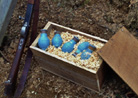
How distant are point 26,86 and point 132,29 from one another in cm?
149

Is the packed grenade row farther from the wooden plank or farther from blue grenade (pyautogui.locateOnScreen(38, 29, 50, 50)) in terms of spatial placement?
the wooden plank

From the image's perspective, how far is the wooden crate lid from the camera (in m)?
1.56

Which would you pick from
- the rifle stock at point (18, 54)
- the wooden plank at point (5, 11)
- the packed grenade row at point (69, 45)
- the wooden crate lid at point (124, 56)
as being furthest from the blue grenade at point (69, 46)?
the wooden plank at point (5, 11)

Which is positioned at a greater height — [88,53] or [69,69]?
[88,53]

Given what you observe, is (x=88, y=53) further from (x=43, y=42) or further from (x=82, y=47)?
(x=43, y=42)

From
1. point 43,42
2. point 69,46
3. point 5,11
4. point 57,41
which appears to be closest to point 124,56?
point 69,46

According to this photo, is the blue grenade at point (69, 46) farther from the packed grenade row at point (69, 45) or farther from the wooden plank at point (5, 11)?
the wooden plank at point (5, 11)

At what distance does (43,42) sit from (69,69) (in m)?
0.40

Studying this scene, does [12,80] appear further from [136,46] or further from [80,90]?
[136,46]

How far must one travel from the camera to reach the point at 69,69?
73.4 inches

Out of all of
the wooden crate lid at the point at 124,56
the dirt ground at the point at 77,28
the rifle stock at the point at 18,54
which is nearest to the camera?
the wooden crate lid at the point at 124,56

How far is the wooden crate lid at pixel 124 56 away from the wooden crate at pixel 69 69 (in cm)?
14

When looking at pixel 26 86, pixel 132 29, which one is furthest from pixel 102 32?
pixel 26 86

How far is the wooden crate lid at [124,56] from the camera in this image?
1.56 meters
